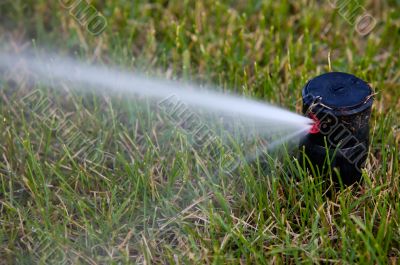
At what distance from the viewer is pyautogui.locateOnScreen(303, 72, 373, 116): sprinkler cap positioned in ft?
7.00

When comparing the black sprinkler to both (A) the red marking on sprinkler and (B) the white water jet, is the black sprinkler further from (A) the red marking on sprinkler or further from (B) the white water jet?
(B) the white water jet

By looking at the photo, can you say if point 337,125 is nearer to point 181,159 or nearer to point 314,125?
point 314,125

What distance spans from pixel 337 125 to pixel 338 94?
0.36ft

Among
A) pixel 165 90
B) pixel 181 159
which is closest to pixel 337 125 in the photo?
pixel 181 159

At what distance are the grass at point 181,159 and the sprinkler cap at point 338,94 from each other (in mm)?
241

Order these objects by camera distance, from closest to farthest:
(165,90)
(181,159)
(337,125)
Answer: (337,125)
(181,159)
(165,90)

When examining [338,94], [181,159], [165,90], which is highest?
[338,94]

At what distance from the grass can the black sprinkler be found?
81mm

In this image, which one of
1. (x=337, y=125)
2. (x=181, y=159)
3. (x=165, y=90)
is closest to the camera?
(x=337, y=125)

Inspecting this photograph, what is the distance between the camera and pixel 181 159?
8.03 feet

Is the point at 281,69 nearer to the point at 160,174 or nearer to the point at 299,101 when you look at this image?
the point at 299,101

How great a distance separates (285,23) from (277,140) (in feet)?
3.20

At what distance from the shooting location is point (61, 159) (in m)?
2.55

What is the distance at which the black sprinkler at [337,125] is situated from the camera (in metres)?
2.14
